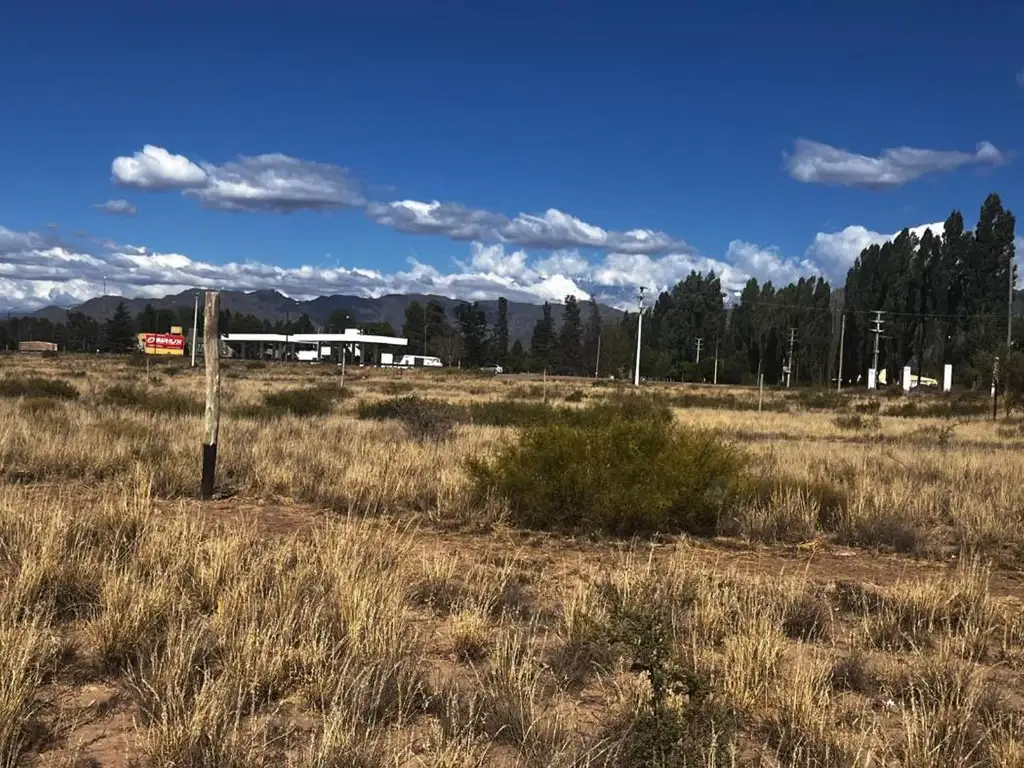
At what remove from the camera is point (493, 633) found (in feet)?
17.3

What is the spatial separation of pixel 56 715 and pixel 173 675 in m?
0.52

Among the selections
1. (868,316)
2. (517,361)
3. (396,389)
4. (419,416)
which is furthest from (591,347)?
(419,416)

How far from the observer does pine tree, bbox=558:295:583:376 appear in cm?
14725

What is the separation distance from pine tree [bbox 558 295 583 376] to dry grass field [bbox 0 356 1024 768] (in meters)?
135

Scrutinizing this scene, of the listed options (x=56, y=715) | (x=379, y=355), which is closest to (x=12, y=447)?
(x=56, y=715)

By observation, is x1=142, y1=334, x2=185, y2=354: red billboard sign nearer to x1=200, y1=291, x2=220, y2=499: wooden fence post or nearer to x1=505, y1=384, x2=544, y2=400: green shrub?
x1=505, y1=384, x2=544, y2=400: green shrub

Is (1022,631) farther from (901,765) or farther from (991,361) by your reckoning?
(991,361)

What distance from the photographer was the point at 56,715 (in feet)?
12.9

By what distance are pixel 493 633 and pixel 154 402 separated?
2168 cm

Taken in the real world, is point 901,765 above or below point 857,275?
below

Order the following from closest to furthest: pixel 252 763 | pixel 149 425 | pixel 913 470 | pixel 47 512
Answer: pixel 252 763, pixel 47 512, pixel 913 470, pixel 149 425

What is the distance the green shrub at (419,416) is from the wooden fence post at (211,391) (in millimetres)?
6601

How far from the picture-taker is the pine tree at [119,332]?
145875 millimetres

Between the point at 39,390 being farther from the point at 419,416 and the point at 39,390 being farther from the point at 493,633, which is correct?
the point at 493,633
